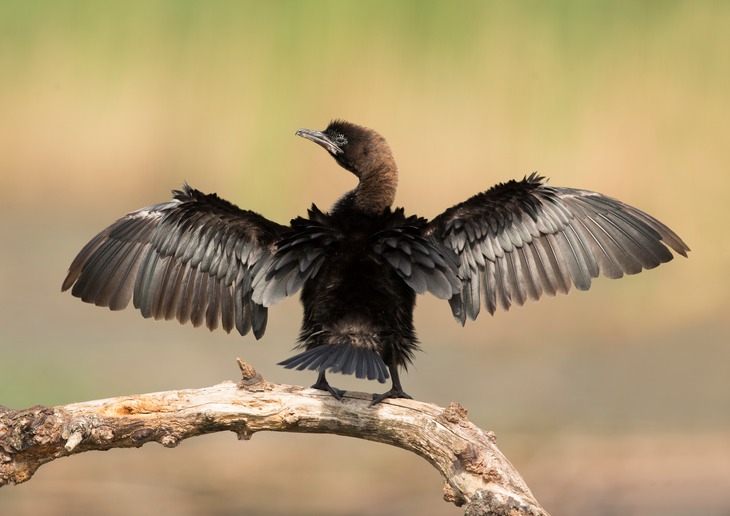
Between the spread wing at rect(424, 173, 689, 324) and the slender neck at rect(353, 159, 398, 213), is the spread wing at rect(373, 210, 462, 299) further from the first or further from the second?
the slender neck at rect(353, 159, 398, 213)

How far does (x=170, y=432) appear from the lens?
3906 mm

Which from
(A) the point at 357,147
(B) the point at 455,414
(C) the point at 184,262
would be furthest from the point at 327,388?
(A) the point at 357,147

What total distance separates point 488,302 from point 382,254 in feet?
1.93

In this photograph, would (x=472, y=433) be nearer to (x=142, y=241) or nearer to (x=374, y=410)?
(x=374, y=410)

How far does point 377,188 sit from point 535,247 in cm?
75

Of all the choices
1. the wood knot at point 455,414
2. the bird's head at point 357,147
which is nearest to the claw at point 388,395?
the wood knot at point 455,414

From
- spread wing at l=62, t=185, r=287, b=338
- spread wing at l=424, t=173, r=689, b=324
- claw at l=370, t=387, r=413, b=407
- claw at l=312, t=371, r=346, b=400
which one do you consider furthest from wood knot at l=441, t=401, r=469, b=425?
spread wing at l=62, t=185, r=287, b=338

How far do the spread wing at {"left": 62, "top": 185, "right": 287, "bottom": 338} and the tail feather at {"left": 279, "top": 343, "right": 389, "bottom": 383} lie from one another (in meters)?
0.66

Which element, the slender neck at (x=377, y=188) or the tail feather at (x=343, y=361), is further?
the slender neck at (x=377, y=188)

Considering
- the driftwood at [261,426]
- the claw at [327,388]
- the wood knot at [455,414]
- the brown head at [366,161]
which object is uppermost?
the brown head at [366,161]

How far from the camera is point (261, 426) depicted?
13.0 feet

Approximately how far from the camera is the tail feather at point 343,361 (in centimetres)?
374

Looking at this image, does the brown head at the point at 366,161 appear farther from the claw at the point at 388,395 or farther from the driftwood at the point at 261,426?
the driftwood at the point at 261,426

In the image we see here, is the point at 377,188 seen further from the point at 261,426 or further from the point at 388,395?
the point at 261,426
